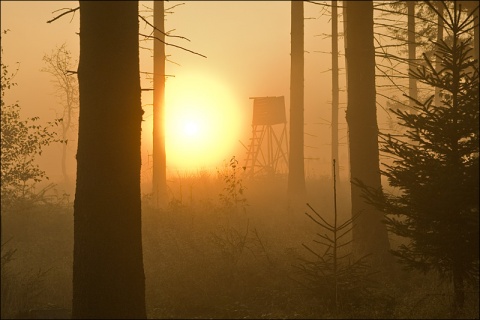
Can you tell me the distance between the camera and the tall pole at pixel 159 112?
667 inches

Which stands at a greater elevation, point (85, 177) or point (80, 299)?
point (85, 177)

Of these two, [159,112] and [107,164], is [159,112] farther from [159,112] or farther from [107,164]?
[107,164]

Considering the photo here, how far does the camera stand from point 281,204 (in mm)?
17375

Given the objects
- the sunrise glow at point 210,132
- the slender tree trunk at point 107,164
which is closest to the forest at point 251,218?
the slender tree trunk at point 107,164

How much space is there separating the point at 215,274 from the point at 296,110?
975 cm

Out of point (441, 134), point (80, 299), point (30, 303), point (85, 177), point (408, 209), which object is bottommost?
point (30, 303)

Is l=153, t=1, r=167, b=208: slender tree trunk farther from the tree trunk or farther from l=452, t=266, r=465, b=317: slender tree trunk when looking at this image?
l=452, t=266, r=465, b=317: slender tree trunk

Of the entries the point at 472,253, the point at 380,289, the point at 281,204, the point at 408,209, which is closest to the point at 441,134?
the point at 408,209

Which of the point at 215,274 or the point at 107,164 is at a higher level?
the point at 107,164

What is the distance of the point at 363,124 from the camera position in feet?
33.3

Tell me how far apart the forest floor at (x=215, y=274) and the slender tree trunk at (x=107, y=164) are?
2595 millimetres

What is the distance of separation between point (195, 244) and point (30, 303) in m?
3.50

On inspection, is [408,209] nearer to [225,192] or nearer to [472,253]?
[472,253]

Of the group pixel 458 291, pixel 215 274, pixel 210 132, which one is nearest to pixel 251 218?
pixel 215 274
